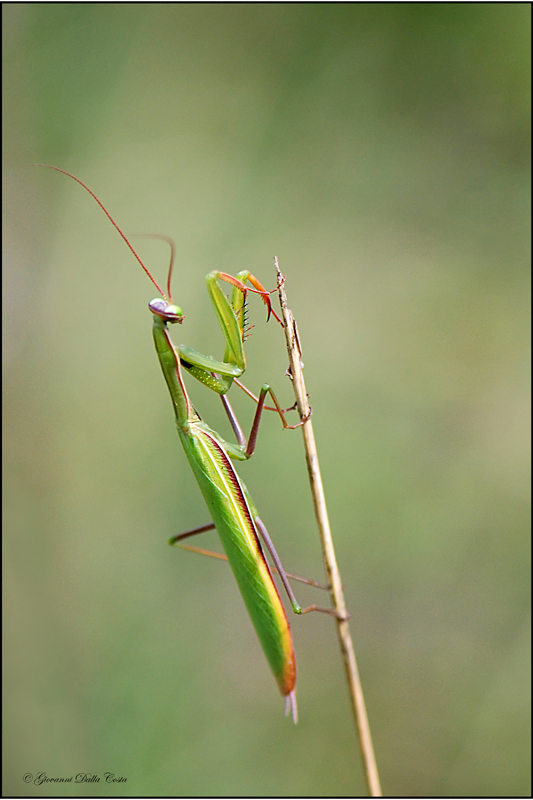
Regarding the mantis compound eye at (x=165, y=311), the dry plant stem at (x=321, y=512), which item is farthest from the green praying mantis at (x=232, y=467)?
the dry plant stem at (x=321, y=512)

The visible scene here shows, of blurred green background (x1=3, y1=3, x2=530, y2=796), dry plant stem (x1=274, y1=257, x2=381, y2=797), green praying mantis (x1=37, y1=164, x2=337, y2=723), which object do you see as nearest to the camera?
dry plant stem (x1=274, y1=257, x2=381, y2=797)

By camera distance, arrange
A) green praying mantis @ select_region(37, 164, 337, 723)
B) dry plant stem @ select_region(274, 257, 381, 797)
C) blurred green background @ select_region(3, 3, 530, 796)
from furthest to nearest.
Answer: blurred green background @ select_region(3, 3, 530, 796) < green praying mantis @ select_region(37, 164, 337, 723) < dry plant stem @ select_region(274, 257, 381, 797)

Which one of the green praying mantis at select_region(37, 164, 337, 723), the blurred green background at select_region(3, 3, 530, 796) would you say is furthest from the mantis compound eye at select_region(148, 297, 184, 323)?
the blurred green background at select_region(3, 3, 530, 796)

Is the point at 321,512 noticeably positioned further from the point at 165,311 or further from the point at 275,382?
the point at 275,382

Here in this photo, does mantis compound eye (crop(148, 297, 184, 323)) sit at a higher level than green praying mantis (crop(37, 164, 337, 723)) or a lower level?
higher

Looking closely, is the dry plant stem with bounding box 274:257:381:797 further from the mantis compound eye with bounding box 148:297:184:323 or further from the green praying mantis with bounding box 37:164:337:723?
the mantis compound eye with bounding box 148:297:184:323
